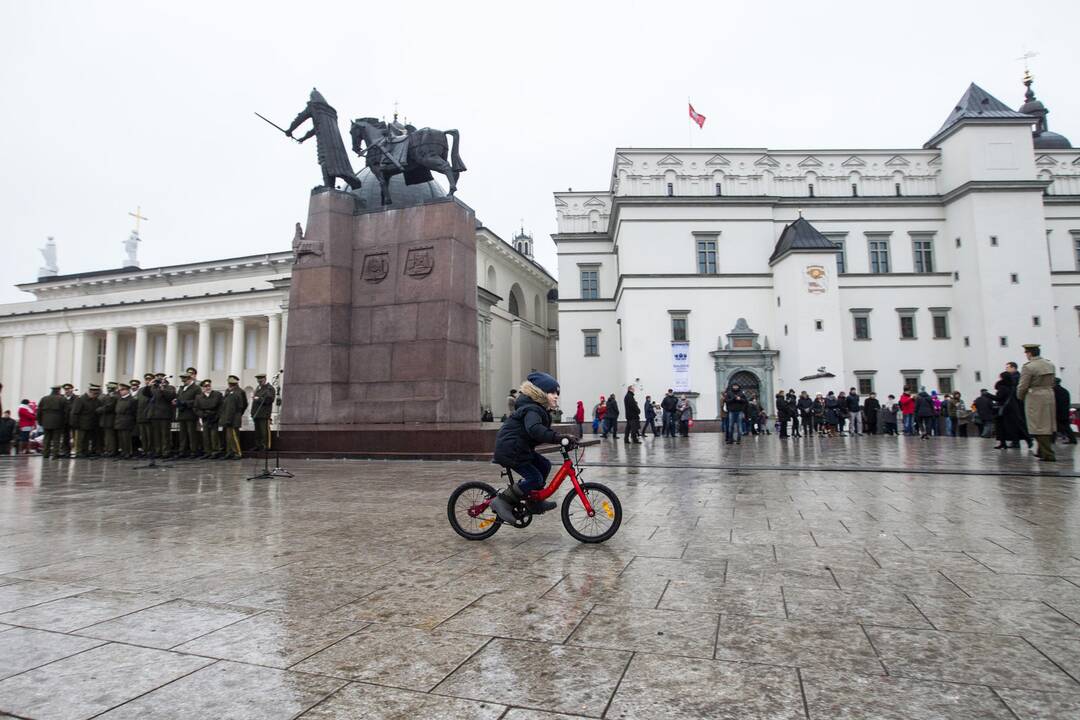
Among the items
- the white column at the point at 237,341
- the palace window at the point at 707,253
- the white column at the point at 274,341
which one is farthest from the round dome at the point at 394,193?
the white column at the point at 237,341

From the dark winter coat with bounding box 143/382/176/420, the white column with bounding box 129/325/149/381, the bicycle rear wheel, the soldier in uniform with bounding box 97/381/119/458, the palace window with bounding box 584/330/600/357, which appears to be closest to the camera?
the bicycle rear wheel

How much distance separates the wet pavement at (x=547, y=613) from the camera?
8.21ft

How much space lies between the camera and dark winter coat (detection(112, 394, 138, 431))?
16.1m

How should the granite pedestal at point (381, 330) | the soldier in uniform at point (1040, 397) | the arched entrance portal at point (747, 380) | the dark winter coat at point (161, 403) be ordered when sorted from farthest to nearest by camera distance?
the arched entrance portal at point (747, 380) → the dark winter coat at point (161, 403) → the granite pedestal at point (381, 330) → the soldier in uniform at point (1040, 397)

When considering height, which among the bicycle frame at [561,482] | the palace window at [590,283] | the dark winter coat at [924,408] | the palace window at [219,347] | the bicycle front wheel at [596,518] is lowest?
the bicycle front wheel at [596,518]

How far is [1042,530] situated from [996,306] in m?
40.1

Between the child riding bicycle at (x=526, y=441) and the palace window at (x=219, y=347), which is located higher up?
the palace window at (x=219, y=347)

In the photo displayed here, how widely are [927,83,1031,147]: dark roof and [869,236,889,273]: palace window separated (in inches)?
311

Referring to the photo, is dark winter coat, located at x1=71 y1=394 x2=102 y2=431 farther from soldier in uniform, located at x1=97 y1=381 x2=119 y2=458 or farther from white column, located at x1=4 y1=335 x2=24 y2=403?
white column, located at x1=4 y1=335 x2=24 y2=403

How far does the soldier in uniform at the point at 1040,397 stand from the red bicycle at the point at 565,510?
982 centimetres

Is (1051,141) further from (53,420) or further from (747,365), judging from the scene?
(53,420)

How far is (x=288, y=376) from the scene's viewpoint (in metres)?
14.6

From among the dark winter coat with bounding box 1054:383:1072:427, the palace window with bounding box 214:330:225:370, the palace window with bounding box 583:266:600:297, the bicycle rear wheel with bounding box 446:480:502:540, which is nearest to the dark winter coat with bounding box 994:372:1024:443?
the dark winter coat with bounding box 1054:383:1072:427

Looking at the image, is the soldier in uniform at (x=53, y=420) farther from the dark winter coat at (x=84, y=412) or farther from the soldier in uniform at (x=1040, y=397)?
the soldier in uniform at (x=1040, y=397)
